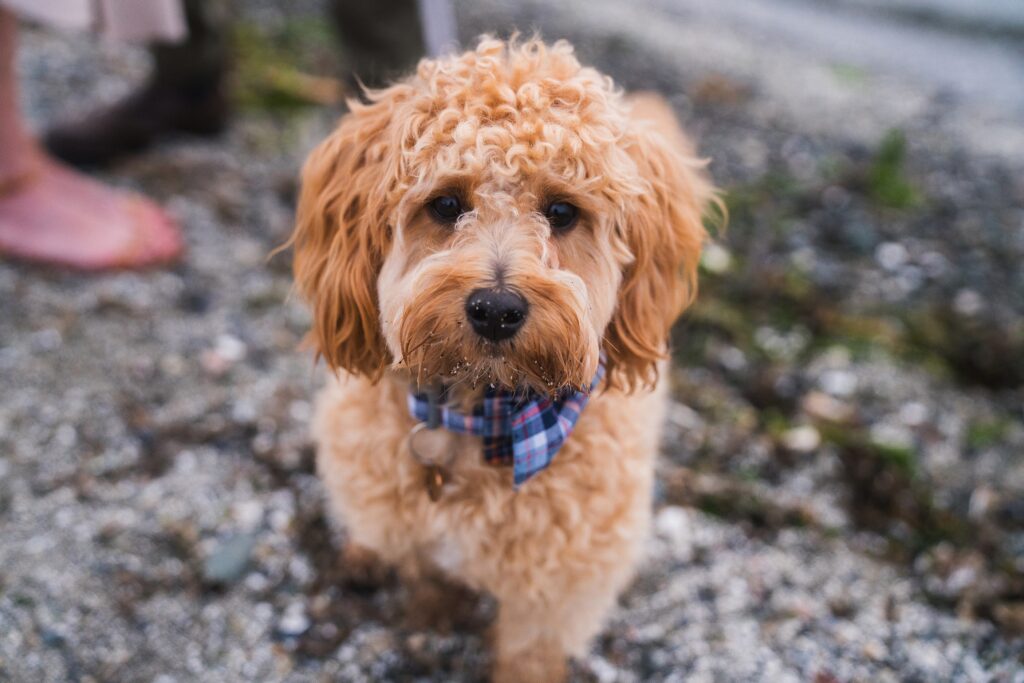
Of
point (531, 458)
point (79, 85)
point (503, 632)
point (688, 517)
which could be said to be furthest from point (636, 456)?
point (79, 85)

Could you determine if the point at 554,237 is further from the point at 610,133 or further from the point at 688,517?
the point at 688,517

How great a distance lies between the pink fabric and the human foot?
83cm

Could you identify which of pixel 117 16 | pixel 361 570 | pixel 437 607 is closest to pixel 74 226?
pixel 117 16

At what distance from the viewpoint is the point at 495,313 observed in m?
1.73

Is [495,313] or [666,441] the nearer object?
[495,313]

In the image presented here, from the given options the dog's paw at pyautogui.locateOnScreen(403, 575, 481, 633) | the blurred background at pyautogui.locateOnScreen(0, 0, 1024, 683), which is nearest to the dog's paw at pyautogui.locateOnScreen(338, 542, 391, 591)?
the blurred background at pyautogui.locateOnScreen(0, 0, 1024, 683)

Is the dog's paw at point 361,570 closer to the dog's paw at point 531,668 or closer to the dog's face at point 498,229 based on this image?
the dog's paw at point 531,668

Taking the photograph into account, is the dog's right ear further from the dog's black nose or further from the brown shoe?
the brown shoe

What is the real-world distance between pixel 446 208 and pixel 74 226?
2742mm

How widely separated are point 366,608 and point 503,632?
586 millimetres

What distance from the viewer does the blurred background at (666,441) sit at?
8.62 feet

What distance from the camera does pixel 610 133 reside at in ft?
6.27

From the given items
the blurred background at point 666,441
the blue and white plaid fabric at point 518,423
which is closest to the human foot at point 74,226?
the blurred background at point 666,441

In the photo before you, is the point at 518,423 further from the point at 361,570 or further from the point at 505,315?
the point at 361,570
